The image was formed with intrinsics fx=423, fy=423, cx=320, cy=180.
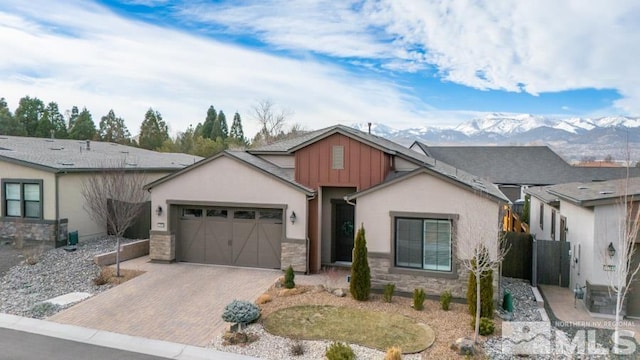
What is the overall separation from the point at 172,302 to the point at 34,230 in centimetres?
1006

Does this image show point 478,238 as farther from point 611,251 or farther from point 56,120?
point 56,120

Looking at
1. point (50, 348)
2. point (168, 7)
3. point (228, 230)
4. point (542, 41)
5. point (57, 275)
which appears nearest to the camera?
point (50, 348)

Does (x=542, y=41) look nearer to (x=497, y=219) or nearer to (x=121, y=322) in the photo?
(x=497, y=219)

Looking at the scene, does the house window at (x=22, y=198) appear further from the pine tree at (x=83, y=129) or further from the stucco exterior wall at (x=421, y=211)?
the pine tree at (x=83, y=129)

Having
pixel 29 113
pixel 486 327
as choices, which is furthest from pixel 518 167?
pixel 29 113

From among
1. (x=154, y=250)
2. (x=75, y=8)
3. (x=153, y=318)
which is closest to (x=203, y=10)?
(x=75, y=8)

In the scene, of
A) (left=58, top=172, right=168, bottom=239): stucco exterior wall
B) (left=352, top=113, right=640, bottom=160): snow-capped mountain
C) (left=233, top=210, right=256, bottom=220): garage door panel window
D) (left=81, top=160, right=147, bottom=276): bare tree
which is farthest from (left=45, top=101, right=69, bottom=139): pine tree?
(left=352, top=113, right=640, bottom=160): snow-capped mountain

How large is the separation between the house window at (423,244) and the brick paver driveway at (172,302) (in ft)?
14.8

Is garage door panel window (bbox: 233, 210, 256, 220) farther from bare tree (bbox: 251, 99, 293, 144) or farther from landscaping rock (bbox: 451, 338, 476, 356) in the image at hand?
bare tree (bbox: 251, 99, 293, 144)

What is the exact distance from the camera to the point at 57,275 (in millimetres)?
14672

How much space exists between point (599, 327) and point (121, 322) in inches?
485

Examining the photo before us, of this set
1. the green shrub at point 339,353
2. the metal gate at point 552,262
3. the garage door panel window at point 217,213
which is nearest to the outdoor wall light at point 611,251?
the metal gate at point 552,262

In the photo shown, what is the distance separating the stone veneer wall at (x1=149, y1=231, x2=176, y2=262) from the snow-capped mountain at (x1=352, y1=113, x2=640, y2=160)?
65.6m

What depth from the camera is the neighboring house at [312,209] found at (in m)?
13.2
